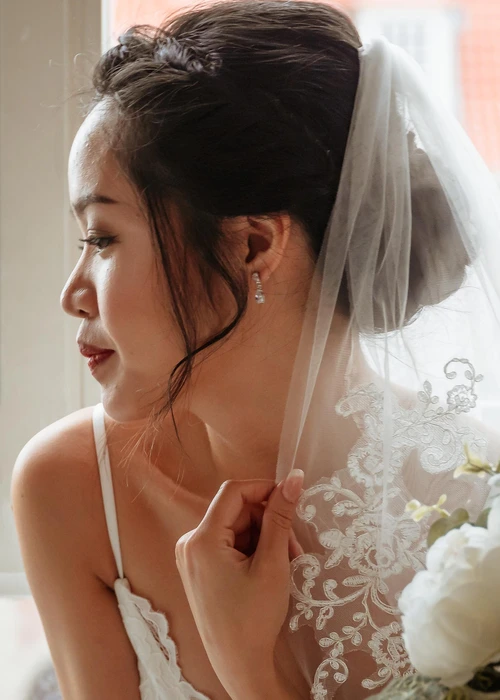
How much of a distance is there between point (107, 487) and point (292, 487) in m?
0.42

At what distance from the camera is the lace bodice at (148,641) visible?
1.14m

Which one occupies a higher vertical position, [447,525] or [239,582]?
[447,525]

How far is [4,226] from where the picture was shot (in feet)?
5.02

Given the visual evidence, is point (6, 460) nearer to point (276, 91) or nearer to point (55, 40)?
point (55, 40)

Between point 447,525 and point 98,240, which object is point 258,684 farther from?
point 98,240

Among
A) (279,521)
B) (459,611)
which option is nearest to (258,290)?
(279,521)

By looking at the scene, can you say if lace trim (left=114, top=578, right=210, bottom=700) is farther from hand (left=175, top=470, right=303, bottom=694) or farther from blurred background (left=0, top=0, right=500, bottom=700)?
blurred background (left=0, top=0, right=500, bottom=700)

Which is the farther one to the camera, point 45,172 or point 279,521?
point 45,172

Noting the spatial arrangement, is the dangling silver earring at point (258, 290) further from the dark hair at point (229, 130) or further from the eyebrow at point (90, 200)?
the eyebrow at point (90, 200)

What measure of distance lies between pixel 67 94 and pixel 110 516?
820 mm

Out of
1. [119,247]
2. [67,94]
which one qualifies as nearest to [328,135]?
[119,247]

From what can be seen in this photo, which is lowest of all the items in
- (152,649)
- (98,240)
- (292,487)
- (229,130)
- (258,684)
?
(152,649)

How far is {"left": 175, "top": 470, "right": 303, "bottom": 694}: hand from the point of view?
0.90 metres

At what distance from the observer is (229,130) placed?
2.96 feet
